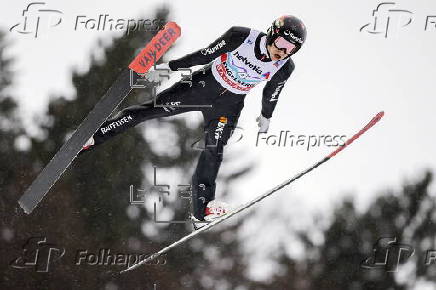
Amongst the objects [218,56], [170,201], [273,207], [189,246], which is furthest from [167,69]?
[273,207]

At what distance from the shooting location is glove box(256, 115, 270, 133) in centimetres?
662

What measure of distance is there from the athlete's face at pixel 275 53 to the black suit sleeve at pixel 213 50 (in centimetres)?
30

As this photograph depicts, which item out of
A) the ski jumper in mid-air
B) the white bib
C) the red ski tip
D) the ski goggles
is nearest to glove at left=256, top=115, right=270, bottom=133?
the ski jumper in mid-air

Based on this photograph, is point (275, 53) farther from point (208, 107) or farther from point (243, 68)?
point (208, 107)

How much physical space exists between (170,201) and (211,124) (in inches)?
521

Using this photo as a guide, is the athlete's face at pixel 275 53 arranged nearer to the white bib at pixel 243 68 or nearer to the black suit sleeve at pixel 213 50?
the white bib at pixel 243 68

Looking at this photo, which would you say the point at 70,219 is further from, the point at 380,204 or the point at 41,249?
the point at 380,204

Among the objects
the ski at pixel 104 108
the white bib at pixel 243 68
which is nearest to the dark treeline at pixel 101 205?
the ski at pixel 104 108

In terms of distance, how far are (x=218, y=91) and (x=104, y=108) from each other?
3.77 feet

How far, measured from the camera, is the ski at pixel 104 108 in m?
5.81

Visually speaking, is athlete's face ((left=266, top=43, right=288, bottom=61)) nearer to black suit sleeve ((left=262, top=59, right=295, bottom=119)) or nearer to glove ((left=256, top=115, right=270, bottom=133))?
black suit sleeve ((left=262, top=59, right=295, bottom=119))

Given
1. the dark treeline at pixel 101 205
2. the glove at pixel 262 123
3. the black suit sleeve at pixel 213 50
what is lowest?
the dark treeline at pixel 101 205

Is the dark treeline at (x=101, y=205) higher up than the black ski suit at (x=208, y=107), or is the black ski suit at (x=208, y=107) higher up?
the black ski suit at (x=208, y=107)

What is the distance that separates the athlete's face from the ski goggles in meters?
0.03
